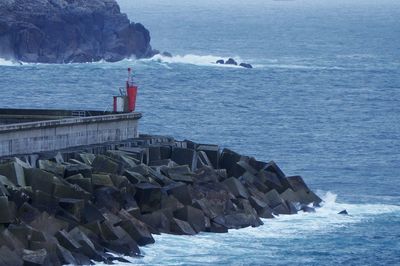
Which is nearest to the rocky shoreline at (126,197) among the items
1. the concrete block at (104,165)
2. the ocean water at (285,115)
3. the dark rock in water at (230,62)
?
the concrete block at (104,165)

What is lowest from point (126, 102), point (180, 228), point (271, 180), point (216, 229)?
point (216, 229)

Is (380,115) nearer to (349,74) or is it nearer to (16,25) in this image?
(349,74)

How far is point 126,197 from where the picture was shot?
136 ft

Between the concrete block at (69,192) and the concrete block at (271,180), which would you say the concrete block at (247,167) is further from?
the concrete block at (69,192)

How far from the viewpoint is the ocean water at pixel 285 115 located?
42.0 metres

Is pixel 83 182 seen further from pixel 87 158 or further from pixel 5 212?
pixel 5 212

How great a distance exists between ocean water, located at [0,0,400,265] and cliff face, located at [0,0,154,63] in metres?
1.82

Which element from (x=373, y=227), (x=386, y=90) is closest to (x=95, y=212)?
(x=373, y=227)

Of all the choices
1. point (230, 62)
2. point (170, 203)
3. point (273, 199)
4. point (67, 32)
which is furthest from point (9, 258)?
point (67, 32)

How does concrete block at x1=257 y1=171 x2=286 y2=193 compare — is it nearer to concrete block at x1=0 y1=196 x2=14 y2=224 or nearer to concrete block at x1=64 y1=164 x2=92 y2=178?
concrete block at x1=64 y1=164 x2=92 y2=178

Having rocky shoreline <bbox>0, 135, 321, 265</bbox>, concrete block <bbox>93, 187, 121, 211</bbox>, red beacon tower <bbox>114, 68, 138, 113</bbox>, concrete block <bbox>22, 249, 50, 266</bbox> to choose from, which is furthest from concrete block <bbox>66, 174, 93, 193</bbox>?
red beacon tower <bbox>114, 68, 138, 113</bbox>

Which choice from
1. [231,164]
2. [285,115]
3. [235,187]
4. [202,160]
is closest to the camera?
[235,187]

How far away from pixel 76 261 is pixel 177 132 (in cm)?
3265

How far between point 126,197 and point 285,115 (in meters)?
37.1
